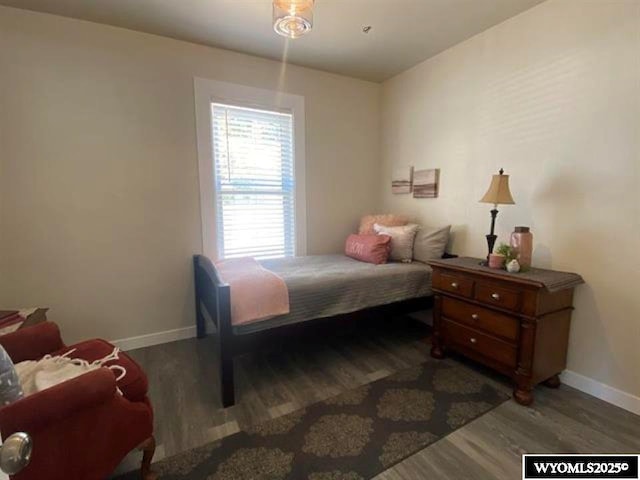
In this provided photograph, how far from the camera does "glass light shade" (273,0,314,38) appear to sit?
5.64 feet

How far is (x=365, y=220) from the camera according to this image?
3.41 metres

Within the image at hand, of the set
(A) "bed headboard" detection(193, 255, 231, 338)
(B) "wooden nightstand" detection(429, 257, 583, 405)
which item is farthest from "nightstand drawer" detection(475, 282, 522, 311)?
(A) "bed headboard" detection(193, 255, 231, 338)

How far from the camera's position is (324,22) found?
7.72 ft

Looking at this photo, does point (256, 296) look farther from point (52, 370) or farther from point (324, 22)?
point (324, 22)

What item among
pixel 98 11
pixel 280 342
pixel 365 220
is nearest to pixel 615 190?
pixel 365 220

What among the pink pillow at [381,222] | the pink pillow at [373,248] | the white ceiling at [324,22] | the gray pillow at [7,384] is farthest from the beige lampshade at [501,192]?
the gray pillow at [7,384]

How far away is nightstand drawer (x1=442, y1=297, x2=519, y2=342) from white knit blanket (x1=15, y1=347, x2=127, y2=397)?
6.79ft

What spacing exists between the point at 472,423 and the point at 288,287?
1.32 metres

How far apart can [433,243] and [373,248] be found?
1.77 ft

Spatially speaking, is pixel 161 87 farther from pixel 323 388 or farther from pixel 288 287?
pixel 323 388

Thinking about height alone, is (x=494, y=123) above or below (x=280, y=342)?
above

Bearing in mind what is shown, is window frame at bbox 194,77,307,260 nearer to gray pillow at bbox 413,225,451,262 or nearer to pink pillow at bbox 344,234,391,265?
pink pillow at bbox 344,234,391,265

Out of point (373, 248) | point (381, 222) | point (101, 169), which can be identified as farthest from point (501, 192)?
point (101, 169)

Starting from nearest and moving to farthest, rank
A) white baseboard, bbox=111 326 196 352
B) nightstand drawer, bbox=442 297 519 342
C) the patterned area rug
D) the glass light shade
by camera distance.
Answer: the patterned area rug, the glass light shade, nightstand drawer, bbox=442 297 519 342, white baseboard, bbox=111 326 196 352
